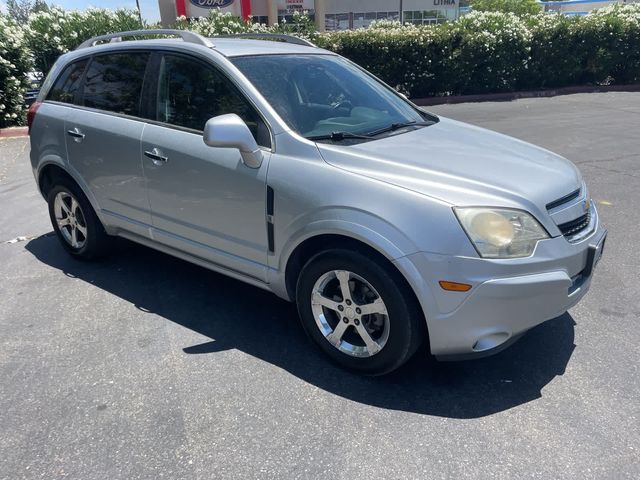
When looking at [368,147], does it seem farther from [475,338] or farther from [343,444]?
[343,444]

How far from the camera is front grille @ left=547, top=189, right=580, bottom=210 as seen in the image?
289cm

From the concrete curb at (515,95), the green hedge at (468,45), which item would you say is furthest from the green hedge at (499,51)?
the concrete curb at (515,95)

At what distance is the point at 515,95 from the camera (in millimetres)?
16219

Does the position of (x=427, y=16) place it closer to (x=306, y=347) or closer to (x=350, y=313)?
(x=306, y=347)

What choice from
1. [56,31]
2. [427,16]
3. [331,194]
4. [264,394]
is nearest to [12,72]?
[56,31]

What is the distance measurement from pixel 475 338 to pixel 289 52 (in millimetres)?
2439

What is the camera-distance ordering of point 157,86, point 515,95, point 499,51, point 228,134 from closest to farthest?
point 228,134, point 157,86, point 499,51, point 515,95

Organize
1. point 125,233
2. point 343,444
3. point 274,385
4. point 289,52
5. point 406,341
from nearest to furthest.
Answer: point 343,444, point 406,341, point 274,385, point 289,52, point 125,233

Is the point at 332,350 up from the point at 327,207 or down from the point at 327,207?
down

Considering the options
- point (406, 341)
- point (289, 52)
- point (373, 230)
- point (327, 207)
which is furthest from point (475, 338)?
point (289, 52)

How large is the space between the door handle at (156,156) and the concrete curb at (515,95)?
40.5 ft

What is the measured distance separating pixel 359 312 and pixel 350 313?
0.06 metres

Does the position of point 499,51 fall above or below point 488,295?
below

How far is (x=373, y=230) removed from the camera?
281 centimetres
